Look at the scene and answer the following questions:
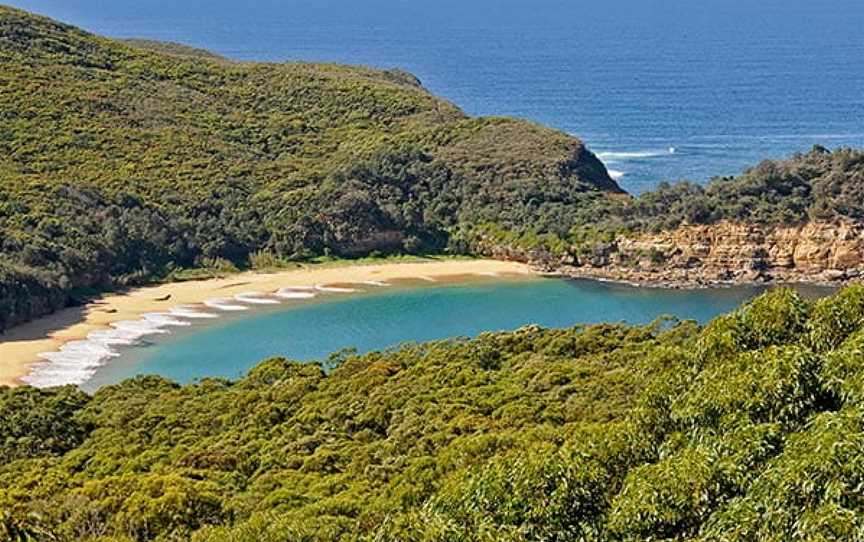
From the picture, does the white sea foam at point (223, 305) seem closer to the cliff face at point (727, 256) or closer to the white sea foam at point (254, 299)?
the white sea foam at point (254, 299)

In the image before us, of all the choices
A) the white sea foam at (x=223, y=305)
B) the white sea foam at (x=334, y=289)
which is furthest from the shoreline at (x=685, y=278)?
the white sea foam at (x=223, y=305)

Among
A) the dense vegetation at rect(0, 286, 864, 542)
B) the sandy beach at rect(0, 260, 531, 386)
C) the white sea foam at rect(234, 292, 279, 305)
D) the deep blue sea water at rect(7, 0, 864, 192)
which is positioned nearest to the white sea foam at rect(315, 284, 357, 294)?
the sandy beach at rect(0, 260, 531, 386)

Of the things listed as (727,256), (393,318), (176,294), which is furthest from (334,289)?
(727,256)

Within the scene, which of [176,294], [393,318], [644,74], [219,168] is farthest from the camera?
[644,74]

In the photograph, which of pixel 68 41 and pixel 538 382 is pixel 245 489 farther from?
pixel 68 41

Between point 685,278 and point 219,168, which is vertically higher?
point 219,168

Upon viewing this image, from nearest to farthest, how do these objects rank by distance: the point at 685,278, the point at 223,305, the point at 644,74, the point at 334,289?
the point at 223,305 < the point at 334,289 < the point at 685,278 < the point at 644,74

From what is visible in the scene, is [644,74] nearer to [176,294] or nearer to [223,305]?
[176,294]
